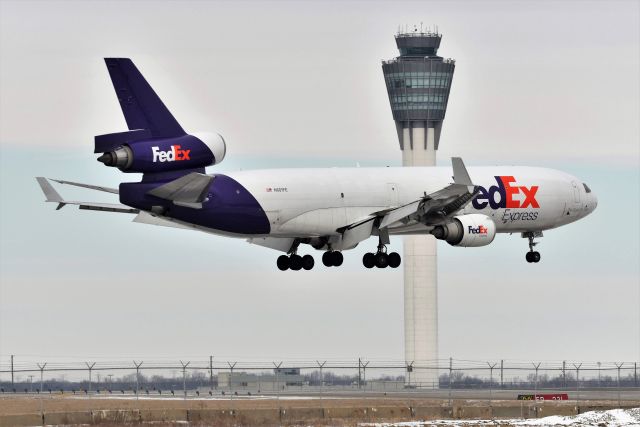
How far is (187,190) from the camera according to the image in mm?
83375

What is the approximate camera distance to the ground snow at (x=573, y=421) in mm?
67500

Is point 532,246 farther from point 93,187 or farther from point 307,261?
point 93,187

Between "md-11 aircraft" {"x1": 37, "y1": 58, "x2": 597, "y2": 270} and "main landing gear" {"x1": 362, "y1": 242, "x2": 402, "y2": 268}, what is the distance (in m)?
0.08

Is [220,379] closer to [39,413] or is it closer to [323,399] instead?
[323,399]

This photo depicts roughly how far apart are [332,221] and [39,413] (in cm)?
2794

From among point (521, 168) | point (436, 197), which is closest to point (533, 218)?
point (521, 168)

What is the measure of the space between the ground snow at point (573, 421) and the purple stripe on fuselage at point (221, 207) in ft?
71.2

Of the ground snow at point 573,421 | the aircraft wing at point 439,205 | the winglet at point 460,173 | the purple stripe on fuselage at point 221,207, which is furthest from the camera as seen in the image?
the aircraft wing at point 439,205

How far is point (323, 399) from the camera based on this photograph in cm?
8250

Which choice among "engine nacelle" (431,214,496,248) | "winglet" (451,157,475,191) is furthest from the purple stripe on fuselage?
"winglet" (451,157,475,191)

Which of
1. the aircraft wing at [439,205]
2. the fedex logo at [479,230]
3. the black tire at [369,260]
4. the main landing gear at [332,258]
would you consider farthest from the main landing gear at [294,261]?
the fedex logo at [479,230]

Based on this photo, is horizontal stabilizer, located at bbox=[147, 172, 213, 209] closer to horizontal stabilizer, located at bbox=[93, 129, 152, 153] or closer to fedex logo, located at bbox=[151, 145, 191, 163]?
fedex logo, located at bbox=[151, 145, 191, 163]

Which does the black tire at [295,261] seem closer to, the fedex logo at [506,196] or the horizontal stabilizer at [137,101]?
the fedex logo at [506,196]

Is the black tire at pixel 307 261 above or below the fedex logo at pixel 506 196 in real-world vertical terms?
below
